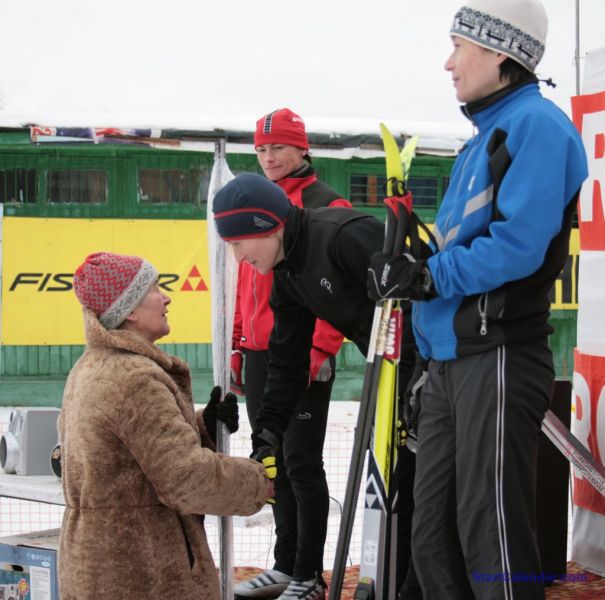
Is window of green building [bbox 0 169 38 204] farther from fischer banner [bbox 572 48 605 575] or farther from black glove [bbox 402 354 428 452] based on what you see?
black glove [bbox 402 354 428 452]

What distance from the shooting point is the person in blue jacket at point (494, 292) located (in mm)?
2238

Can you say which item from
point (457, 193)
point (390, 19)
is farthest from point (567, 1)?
point (457, 193)

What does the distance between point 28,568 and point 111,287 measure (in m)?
1.30

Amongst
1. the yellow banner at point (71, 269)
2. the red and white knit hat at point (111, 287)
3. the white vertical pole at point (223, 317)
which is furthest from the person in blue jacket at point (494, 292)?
the yellow banner at point (71, 269)

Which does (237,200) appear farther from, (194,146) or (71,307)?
(71,307)

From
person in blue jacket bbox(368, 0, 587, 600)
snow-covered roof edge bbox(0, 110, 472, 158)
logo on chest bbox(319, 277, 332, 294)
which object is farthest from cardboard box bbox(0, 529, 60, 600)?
snow-covered roof edge bbox(0, 110, 472, 158)

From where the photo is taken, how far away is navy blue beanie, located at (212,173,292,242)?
2938 millimetres

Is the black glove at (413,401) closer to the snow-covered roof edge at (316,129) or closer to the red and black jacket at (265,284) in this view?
the red and black jacket at (265,284)

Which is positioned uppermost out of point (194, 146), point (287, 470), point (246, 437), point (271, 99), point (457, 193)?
point (271, 99)

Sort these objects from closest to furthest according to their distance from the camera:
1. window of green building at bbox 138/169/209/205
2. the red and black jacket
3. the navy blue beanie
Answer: the navy blue beanie
the red and black jacket
window of green building at bbox 138/169/209/205

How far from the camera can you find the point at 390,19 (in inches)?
964

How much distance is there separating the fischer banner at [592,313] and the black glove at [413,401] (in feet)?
4.18

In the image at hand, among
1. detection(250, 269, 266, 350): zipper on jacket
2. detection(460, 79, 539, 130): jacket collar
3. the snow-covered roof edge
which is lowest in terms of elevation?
detection(250, 269, 266, 350): zipper on jacket

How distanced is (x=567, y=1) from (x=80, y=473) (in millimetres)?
21216
